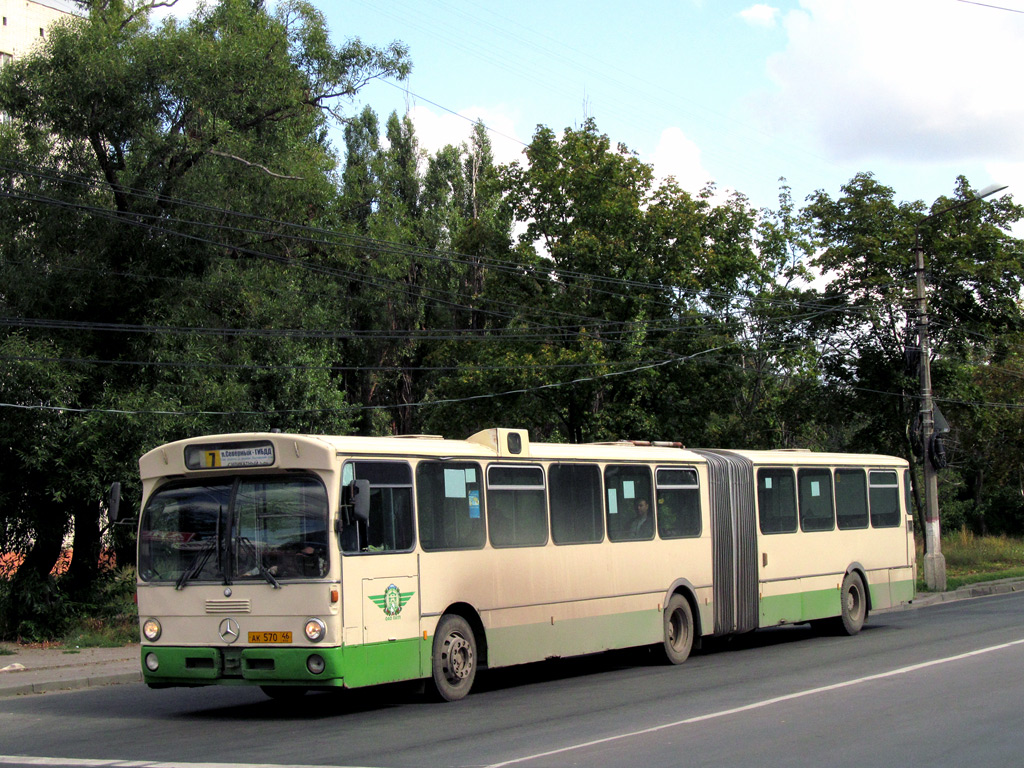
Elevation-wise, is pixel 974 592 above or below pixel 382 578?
below

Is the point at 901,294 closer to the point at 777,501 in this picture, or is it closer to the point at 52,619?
the point at 777,501

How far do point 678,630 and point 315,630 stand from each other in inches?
271

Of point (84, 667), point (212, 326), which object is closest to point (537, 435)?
point (212, 326)

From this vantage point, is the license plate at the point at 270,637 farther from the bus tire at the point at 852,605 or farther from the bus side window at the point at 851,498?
the bus side window at the point at 851,498

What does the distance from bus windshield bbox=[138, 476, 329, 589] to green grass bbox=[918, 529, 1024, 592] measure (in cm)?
2147

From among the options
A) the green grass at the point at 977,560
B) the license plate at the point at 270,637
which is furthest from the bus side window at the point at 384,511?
the green grass at the point at 977,560

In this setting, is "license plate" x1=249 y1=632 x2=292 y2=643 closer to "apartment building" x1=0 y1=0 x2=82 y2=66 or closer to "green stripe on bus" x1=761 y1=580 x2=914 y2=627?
"green stripe on bus" x1=761 y1=580 x2=914 y2=627

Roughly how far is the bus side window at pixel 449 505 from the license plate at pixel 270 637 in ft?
5.86

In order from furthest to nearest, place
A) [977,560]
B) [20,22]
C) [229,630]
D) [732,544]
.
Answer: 1. [20,22]
2. [977,560]
3. [732,544]
4. [229,630]

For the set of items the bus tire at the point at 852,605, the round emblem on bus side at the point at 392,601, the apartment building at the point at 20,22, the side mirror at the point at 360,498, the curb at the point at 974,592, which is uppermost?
the apartment building at the point at 20,22

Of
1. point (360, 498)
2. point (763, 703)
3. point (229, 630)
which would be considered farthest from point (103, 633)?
point (763, 703)

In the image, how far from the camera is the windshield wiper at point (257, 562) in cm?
1093

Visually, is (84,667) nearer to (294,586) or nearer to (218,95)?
(294,586)

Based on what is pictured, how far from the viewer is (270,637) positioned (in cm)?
1090
